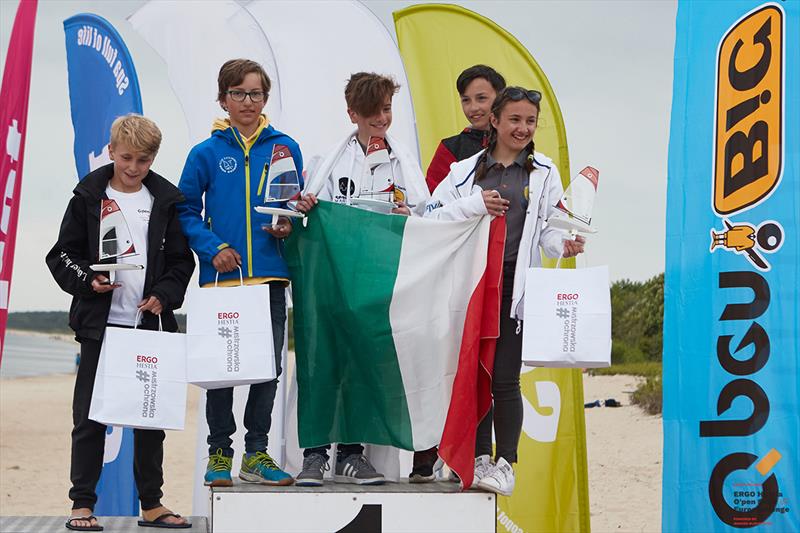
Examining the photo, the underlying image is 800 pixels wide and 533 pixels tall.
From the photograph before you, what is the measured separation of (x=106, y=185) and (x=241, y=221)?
1.87ft

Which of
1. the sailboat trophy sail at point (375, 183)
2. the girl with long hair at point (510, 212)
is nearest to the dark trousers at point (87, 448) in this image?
the sailboat trophy sail at point (375, 183)

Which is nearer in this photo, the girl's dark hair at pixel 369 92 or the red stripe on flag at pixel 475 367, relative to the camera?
the red stripe on flag at pixel 475 367

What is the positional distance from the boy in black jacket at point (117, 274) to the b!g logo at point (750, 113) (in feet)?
10.1

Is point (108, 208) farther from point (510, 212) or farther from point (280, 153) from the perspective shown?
point (510, 212)

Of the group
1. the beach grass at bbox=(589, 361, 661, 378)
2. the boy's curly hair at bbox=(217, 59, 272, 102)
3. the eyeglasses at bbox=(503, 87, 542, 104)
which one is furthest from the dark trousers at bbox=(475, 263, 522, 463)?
the beach grass at bbox=(589, 361, 661, 378)

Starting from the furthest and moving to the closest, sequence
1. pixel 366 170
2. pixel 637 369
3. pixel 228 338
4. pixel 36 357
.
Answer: pixel 36 357 < pixel 637 369 < pixel 366 170 < pixel 228 338

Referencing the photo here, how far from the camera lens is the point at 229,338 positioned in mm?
4488

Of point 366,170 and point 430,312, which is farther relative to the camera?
point 366,170

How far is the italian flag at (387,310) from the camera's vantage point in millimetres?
4871

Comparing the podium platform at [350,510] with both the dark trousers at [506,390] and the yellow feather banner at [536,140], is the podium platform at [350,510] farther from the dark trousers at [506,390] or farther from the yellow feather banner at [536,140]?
the yellow feather banner at [536,140]

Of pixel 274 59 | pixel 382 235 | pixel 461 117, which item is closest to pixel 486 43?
pixel 461 117

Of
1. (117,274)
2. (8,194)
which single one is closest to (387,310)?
(117,274)

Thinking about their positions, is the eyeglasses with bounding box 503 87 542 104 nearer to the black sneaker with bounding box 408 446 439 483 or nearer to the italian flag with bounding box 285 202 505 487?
the italian flag with bounding box 285 202 505 487

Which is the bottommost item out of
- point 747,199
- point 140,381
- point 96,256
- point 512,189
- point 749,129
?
point 140,381
